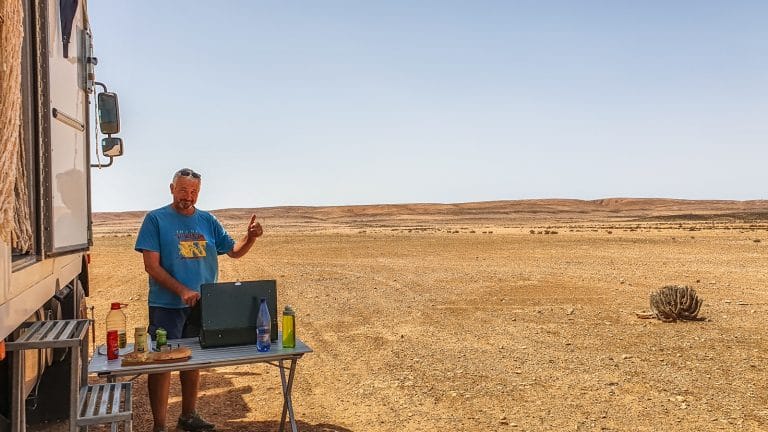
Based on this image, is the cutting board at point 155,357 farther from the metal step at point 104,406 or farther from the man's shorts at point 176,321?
the man's shorts at point 176,321

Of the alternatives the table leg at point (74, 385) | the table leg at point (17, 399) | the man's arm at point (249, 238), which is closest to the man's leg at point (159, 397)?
the man's arm at point (249, 238)

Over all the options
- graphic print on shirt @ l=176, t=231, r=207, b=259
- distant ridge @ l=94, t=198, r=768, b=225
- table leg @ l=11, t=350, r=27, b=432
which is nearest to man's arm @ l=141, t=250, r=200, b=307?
graphic print on shirt @ l=176, t=231, r=207, b=259

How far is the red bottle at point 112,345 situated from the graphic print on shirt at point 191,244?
34.2 inches

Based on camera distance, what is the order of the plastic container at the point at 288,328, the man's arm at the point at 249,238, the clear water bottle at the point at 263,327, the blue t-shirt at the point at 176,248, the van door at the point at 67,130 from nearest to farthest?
the van door at the point at 67,130 < the clear water bottle at the point at 263,327 < the plastic container at the point at 288,328 < the blue t-shirt at the point at 176,248 < the man's arm at the point at 249,238

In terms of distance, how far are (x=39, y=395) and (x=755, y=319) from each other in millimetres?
10044

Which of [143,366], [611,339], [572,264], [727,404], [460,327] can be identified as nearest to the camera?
[143,366]

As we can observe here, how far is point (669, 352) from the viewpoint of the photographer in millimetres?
8250

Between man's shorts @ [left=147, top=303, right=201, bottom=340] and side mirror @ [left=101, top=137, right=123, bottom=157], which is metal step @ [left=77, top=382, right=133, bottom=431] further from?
side mirror @ [left=101, top=137, right=123, bottom=157]

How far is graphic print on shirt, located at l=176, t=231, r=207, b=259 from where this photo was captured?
4.98 metres

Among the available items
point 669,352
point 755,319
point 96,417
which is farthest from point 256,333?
point 755,319

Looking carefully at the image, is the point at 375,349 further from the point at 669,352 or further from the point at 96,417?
the point at 96,417

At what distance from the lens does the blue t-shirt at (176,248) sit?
493 centimetres

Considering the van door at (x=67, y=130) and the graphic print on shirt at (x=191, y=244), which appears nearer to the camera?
the van door at (x=67, y=130)

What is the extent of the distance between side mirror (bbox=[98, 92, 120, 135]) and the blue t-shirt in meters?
1.52
